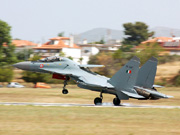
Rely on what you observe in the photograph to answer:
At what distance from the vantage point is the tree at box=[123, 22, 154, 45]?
16688 centimetres

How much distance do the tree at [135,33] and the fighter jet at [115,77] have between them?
141m

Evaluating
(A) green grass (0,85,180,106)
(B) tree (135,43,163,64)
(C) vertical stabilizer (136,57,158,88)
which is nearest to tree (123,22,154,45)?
(B) tree (135,43,163,64)

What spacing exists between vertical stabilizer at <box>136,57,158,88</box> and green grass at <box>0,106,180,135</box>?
6669 millimetres

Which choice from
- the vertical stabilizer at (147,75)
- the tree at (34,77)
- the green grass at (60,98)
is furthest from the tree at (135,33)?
the vertical stabilizer at (147,75)

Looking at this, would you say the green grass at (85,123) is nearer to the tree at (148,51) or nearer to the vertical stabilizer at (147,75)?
the vertical stabilizer at (147,75)

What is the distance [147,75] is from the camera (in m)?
27.1

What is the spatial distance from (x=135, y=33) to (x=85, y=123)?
510 ft

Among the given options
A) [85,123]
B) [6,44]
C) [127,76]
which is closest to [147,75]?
[127,76]

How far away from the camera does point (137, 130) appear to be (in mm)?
15336

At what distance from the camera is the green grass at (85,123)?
14.9 meters

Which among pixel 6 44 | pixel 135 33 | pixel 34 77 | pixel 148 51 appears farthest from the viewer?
pixel 135 33

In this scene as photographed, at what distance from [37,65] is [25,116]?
35.2 ft

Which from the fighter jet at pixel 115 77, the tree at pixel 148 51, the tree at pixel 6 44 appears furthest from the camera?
the tree at pixel 6 44

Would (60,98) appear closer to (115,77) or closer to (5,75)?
(115,77)
